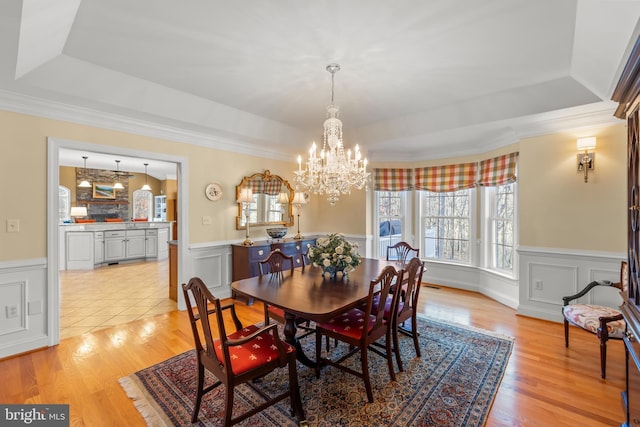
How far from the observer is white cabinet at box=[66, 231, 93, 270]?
6387mm

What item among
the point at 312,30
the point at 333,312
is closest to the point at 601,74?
the point at 312,30

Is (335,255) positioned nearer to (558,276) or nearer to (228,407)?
(228,407)

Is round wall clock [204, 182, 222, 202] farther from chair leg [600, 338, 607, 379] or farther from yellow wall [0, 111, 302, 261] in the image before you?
chair leg [600, 338, 607, 379]

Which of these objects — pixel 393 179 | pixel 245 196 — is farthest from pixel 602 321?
pixel 245 196

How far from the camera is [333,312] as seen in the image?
6.00 ft

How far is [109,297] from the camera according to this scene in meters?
4.45

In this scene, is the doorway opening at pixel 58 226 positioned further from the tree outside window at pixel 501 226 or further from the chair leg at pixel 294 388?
the tree outside window at pixel 501 226

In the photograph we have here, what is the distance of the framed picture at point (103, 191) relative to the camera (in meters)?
8.55

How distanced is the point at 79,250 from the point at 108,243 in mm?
550

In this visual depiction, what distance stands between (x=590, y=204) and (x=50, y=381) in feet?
17.9

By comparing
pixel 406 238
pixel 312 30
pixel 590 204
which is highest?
pixel 312 30

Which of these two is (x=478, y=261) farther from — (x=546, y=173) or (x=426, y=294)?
(x=546, y=173)

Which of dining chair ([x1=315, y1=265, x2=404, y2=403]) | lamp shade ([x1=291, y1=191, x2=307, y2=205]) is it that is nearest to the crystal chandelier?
dining chair ([x1=315, y1=265, x2=404, y2=403])

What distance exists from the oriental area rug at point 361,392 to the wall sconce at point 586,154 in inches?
86.4
